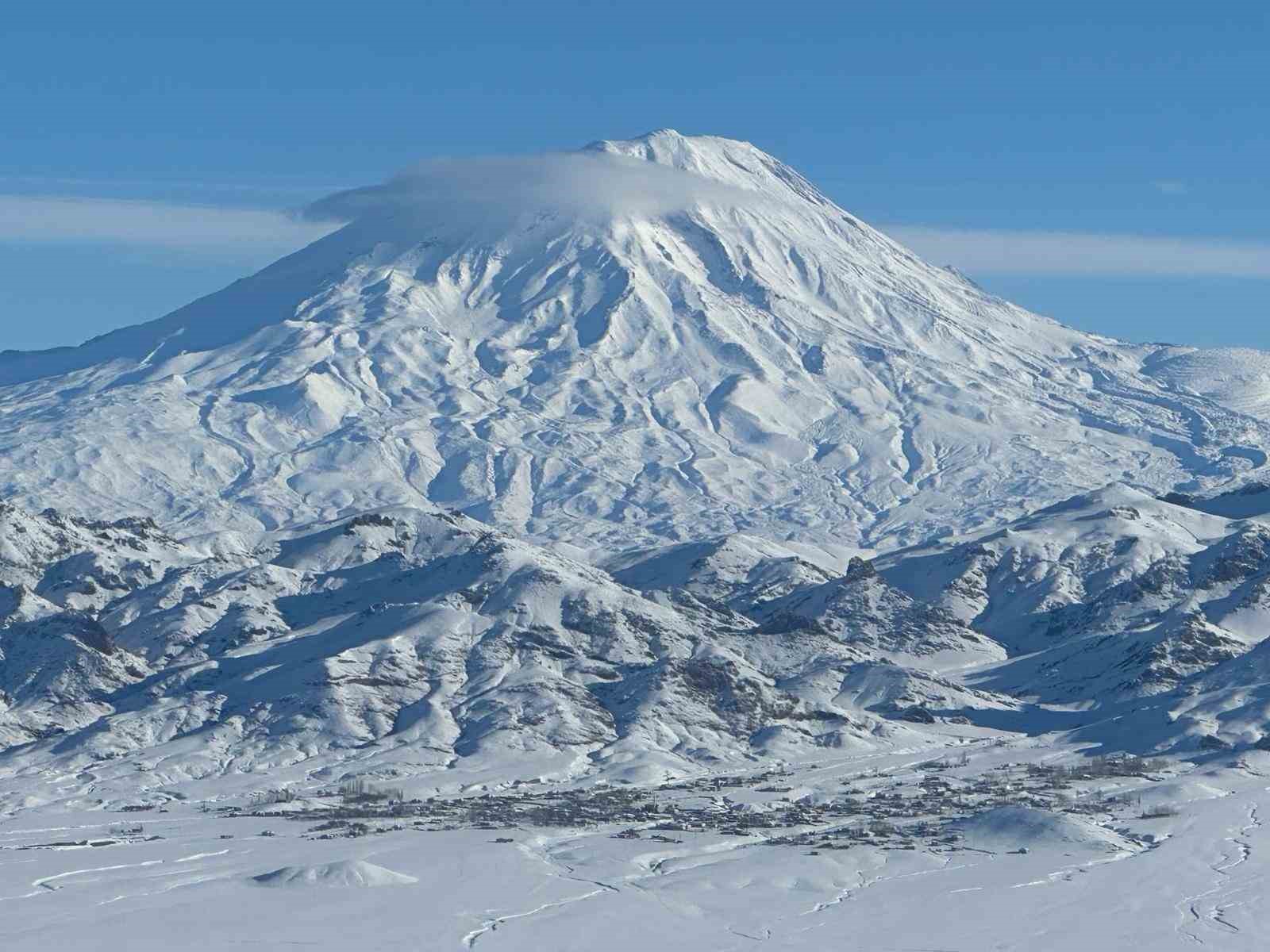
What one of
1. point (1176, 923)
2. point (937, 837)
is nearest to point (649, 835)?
point (937, 837)

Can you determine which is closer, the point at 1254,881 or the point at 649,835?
the point at 1254,881

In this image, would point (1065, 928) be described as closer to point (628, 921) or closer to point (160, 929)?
point (628, 921)

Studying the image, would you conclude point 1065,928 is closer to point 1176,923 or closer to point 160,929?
point 1176,923

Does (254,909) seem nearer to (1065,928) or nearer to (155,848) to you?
(155,848)

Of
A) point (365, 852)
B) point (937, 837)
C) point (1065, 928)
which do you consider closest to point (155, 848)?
point (365, 852)

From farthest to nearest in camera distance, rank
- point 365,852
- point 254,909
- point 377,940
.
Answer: point 365,852 < point 254,909 < point 377,940

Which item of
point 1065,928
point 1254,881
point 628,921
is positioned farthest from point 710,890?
point 1254,881

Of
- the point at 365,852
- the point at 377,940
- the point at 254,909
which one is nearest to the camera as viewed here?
the point at 377,940

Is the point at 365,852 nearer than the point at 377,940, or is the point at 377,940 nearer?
the point at 377,940
